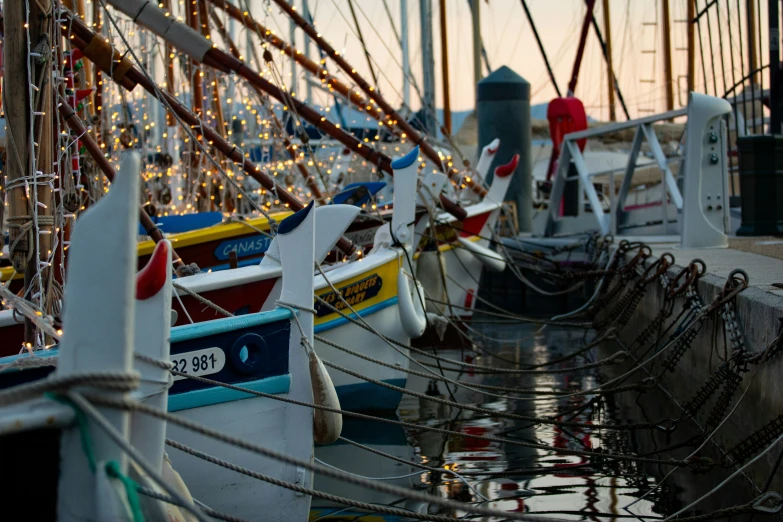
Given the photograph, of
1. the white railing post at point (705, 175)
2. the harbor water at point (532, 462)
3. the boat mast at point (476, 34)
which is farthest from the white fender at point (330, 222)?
the boat mast at point (476, 34)

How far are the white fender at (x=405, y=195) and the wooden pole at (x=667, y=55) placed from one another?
28.1m

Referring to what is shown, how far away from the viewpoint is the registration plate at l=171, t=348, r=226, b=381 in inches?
197

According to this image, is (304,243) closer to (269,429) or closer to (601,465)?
(269,429)

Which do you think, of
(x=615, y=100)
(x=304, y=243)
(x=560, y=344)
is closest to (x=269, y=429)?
(x=304, y=243)

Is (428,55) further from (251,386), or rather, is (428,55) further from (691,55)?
(251,386)

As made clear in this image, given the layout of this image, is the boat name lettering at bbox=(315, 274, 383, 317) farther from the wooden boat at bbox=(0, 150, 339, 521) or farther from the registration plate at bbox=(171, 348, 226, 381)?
the registration plate at bbox=(171, 348, 226, 381)

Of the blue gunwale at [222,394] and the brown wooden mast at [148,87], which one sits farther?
the brown wooden mast at [148,87]

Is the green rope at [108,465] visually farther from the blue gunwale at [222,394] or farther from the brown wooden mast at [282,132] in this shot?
the brown wooden mast at [282,132]

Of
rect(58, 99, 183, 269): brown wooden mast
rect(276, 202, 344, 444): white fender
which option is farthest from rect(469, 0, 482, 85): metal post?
rect(276, 202, 344, 444): white fender

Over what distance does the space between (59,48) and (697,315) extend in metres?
4.70

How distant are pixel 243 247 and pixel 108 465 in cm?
722

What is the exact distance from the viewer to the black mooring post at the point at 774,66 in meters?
11.6

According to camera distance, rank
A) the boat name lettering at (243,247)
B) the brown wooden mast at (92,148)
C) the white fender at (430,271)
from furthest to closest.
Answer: the white fender at (430,271), the boat name lettering at (243,247), the brown wooden mast at (92,148)

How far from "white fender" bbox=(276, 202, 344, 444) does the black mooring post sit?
8400mm
